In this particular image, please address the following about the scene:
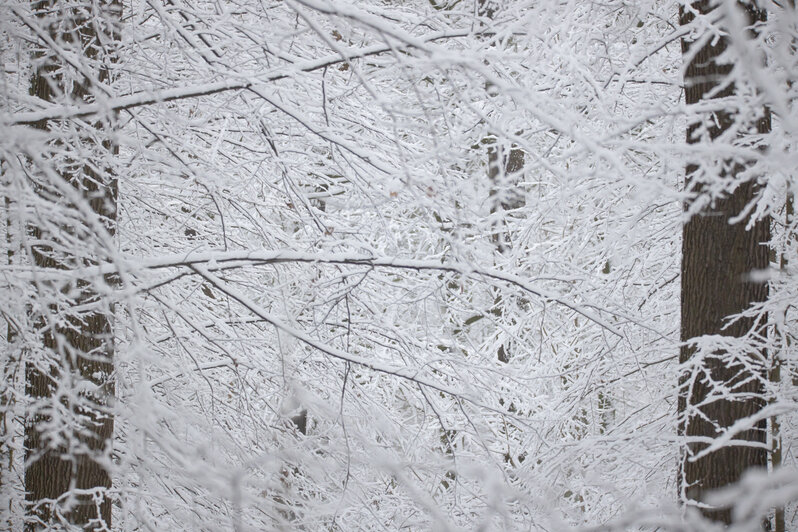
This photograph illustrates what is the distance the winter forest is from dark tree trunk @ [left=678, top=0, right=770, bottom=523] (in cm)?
1

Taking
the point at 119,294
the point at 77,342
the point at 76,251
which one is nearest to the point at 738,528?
the point at 119,294

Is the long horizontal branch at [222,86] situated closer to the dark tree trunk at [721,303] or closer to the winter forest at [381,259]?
the winter forest at [381,259]

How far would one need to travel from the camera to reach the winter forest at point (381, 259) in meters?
2.31

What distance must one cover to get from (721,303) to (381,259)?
6.19ft

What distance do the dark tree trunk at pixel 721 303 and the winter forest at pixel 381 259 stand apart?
0.01m

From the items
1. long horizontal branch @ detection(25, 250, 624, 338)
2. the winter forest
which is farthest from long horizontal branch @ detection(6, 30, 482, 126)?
long horizontal branch @ detection(25, 250, 624, 338)

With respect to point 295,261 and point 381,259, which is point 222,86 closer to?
point 295,261

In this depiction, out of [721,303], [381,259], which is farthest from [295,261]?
[721,303]

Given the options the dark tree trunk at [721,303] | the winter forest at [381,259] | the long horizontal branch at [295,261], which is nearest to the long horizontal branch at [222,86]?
the winter forest at [381,259]

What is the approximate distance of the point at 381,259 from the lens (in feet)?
9.27

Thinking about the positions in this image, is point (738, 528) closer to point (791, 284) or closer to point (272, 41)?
point (791, 284)

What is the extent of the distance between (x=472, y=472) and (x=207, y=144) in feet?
13.2

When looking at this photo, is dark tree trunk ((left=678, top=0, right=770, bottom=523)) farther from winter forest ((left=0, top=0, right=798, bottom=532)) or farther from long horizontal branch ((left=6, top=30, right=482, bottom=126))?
long horizontal branch ((left=6, top=30, right=482, bottom=126))

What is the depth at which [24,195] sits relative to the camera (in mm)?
1939
